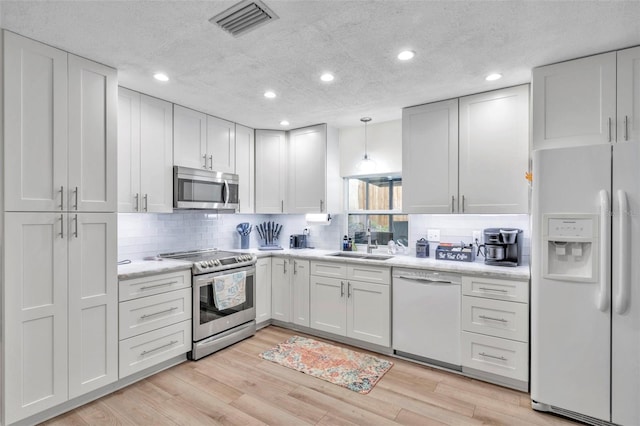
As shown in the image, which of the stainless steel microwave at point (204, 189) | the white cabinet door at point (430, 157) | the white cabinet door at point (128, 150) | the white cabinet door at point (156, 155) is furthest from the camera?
the stainless steel microwave at point (204, 189)

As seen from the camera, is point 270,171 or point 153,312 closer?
point 153,312

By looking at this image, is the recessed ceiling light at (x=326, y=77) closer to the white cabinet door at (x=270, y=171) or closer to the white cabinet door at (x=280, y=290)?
the white cabinet door at (x=270, y=171)

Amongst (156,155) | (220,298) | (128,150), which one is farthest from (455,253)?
(128,150)

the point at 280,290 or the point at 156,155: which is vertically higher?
the point at 156,155

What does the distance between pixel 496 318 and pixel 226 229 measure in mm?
3194

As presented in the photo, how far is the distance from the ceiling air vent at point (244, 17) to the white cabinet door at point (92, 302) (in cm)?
166

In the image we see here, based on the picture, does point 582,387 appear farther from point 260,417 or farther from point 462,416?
point 260,417

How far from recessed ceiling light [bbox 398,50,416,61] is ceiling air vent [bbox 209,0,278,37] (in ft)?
3.03

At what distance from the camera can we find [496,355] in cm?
265

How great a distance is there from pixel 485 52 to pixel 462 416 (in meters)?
2.53

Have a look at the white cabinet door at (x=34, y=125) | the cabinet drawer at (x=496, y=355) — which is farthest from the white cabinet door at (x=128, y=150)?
the cabinet drawer at (x=496, y=355)

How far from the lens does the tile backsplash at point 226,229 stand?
127 inches

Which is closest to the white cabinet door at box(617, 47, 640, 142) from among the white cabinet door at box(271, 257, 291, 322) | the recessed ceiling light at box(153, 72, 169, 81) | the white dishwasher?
the white dishwasher

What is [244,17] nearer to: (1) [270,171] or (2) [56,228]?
(2) [56,228]
